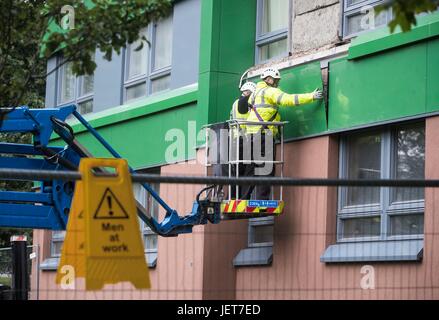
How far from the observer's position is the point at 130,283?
6836mm

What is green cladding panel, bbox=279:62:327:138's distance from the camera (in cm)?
1373

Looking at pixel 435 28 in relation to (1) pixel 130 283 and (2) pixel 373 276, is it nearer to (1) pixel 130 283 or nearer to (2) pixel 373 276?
(2) pixel 373 276

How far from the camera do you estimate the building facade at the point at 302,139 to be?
26.6 ft

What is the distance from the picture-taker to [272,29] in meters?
15.8

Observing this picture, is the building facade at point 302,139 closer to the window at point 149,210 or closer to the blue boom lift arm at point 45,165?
the window at point 149,210

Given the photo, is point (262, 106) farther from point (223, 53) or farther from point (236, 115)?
point (223, 53)

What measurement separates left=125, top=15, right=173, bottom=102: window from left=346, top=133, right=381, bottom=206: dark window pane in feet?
17.8

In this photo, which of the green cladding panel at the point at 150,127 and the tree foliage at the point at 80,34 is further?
the green cladding panel at the point at 150,127

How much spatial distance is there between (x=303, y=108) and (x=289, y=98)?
51 cm

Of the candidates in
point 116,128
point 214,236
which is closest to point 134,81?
point 116,128

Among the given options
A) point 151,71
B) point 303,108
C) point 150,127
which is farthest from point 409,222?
point 151,71

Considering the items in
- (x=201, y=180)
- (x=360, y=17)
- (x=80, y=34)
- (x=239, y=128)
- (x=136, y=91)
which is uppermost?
(x=360, y=17)

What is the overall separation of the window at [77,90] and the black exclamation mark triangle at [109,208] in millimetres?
14219

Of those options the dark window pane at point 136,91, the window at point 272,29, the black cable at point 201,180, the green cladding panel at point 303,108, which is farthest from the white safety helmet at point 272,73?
the black cable at point 201,180
